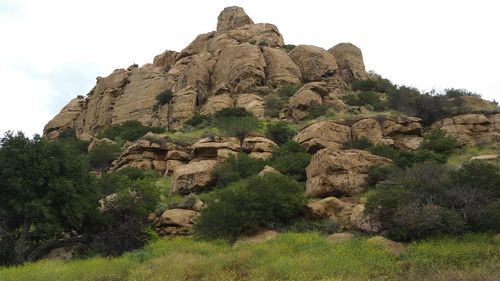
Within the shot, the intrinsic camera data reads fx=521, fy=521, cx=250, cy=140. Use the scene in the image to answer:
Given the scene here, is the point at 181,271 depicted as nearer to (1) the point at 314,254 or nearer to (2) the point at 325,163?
(1) the point at 314,254

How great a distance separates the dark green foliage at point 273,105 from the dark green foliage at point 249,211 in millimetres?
23992

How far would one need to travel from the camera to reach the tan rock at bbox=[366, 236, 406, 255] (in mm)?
16438

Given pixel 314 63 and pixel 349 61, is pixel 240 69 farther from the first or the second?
pixel 349 61

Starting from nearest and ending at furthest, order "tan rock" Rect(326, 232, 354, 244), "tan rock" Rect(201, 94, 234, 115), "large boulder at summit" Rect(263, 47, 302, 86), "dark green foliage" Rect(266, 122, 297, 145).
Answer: "tan rock" Rect(326, 232, 354, 244) < "dark green foliage" Rect(266, 122, 297, 145) < "tan rock" Rect(201, 94, 234, 115) < "large boulder at summit" Rect(263, 47, 302, 86)

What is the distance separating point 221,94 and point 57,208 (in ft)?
103

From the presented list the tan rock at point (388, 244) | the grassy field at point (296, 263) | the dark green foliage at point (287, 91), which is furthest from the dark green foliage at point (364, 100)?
the grassy field at point (296, 263)

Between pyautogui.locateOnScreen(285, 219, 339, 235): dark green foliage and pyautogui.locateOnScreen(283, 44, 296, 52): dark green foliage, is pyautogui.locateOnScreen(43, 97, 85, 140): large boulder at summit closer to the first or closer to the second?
pyautogui.locateOnScreen(283, 44, 296, 52): dark green foliage

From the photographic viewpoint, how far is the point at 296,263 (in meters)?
15.2

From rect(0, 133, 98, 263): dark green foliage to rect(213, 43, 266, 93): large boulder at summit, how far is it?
3014 centimetres

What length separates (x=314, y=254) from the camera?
16406 millimetres

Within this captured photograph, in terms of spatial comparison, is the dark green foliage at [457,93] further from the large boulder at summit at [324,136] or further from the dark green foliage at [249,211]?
the dark green foliage at [249,211]

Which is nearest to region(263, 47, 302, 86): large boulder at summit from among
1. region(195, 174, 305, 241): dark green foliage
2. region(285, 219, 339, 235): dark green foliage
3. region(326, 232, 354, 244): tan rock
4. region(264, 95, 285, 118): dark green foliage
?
region(264, 95, 285, 118): dark green foliage

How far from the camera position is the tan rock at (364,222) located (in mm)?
18906

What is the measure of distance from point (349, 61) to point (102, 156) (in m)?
31.5
